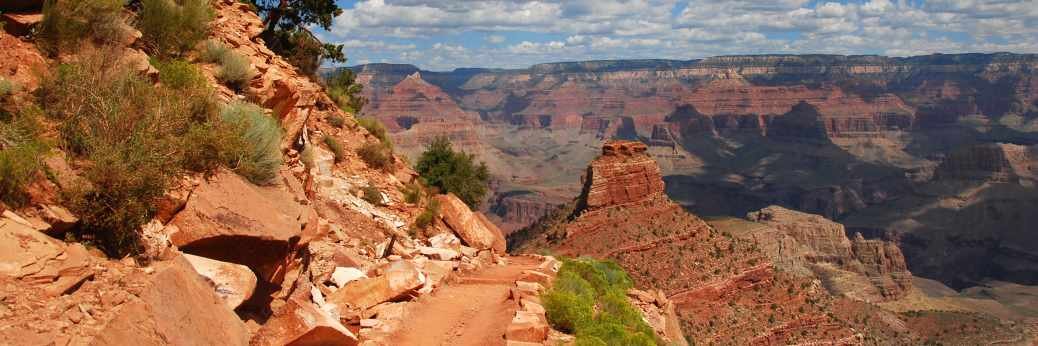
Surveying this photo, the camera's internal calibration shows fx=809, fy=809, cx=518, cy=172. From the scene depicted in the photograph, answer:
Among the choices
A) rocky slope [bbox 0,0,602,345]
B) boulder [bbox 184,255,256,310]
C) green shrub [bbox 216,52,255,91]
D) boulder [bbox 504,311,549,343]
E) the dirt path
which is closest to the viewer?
rocky slope [bbox 0,0,602,345]

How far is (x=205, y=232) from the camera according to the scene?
884cm

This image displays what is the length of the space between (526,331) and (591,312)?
141 inches

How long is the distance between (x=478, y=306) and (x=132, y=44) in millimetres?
6810

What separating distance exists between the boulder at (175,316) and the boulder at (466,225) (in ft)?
39.5

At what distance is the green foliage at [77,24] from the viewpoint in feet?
34.8

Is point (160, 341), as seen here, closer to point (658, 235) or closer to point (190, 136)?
point (190, 136)

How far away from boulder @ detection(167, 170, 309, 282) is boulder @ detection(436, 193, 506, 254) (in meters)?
10.2

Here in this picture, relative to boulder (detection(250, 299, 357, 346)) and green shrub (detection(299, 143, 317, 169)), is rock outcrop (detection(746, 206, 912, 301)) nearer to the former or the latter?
green shrub (detection(299, 143, 317, 169))

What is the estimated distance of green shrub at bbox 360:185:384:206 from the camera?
64.4 feet

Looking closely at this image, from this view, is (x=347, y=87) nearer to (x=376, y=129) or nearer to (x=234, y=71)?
(x=376, y=129)

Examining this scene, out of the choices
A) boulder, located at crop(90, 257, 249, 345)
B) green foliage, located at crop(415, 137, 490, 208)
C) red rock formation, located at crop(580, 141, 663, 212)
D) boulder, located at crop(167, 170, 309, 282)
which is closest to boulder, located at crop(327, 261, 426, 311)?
boulder, located at crop(167, 170, 309, 282)

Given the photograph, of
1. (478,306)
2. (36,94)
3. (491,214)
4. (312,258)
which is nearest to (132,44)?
(36,94)

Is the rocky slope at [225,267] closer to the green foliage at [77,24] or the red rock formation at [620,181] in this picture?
the green foliage at [77,24]

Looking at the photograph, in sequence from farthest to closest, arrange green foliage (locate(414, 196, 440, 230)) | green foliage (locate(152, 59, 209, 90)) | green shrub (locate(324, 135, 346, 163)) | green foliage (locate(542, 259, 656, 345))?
green shrub (locate(324, 135, 346, 163))
green foliage (locate(414, 196, 440, 230))
green foliage (locate(542, 259, 656, 345))
green foliage (locate(152, 59, 209, 90))
